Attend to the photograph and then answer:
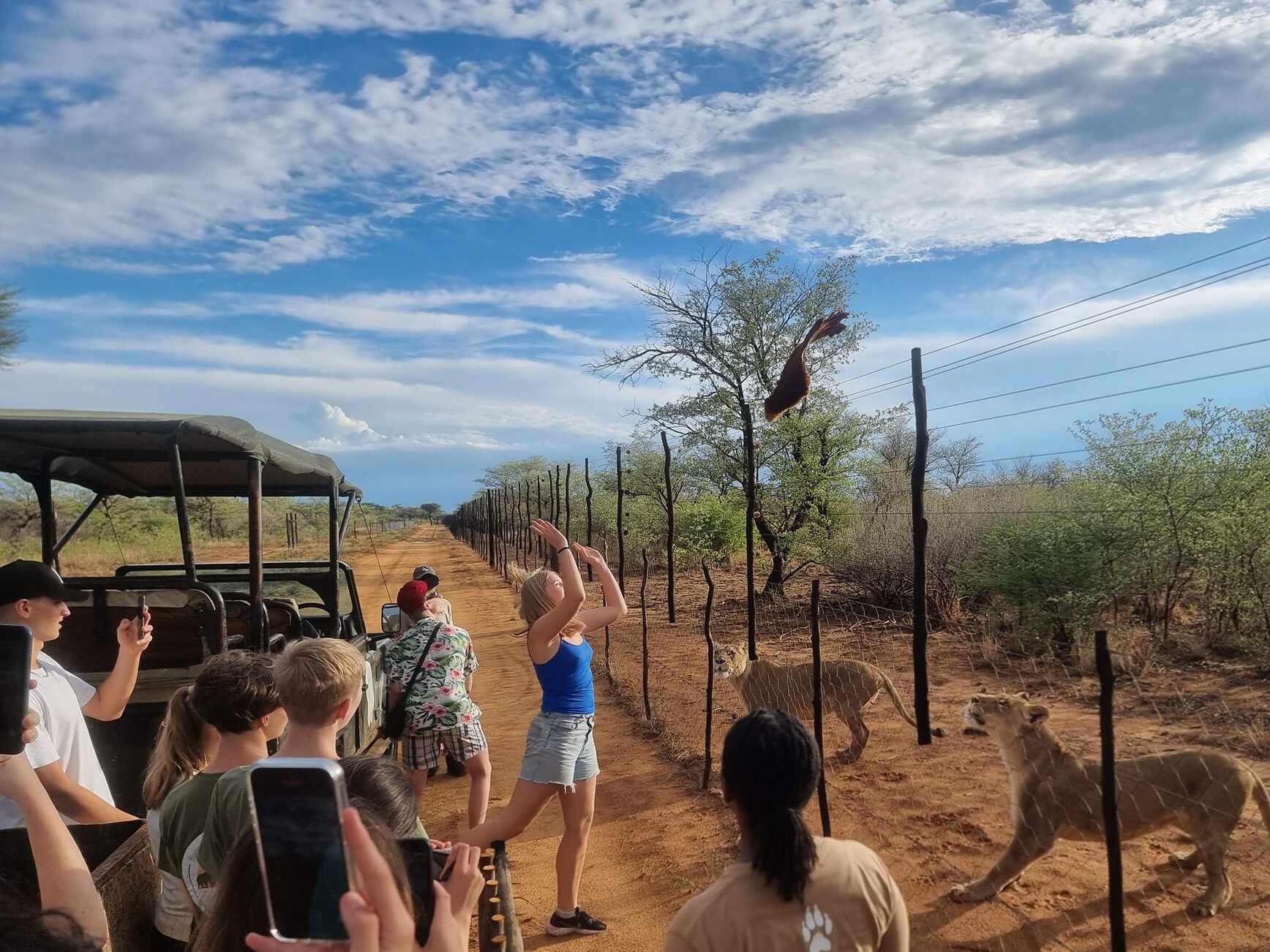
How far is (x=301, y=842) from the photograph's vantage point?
96 cm

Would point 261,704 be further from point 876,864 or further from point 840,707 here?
point 840,707

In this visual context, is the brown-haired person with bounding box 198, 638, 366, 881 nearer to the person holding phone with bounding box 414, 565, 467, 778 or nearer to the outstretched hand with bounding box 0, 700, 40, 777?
the outstretched hand with bounding box 0, 700, 40, 777

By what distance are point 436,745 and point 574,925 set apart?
1.13 meters

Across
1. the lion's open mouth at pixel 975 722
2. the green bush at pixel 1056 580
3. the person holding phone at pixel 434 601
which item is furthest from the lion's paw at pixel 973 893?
the green bush at pixel 1056 580

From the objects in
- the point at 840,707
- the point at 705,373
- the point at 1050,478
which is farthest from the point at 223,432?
the point at 1050,478

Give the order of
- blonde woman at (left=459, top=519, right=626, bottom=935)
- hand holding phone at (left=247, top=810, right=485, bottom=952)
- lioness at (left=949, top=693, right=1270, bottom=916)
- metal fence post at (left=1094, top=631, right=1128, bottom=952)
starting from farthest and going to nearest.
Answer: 1. lioness at (left=949, top=693, right=1270, bottom=916)
2. blonde woman at (left=459, top=519, right=626, bottom=935)
3. metal fence post at (left=1094, top=631, right=1128, bottom=952)
4. hand holding phone at (left=247, top=810, right=485, bottom=952)

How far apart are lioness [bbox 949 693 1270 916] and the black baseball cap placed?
417 centimetres

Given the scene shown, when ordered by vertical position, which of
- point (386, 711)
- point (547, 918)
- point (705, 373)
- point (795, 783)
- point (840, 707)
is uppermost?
point (705, 373)

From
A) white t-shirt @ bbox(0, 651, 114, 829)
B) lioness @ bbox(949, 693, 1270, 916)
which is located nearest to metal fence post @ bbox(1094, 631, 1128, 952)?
Result: lioness @ bbox(949, 693, 1270, 916)

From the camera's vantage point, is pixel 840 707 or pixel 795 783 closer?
pixel 795 783

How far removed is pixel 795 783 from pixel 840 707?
17.6ft

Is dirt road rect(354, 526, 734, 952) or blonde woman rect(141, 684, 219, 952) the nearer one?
blonde woman rect(141, 684, 219, 952)

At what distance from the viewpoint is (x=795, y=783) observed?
1.67 m

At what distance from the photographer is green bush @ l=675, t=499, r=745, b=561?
19.5 metres
